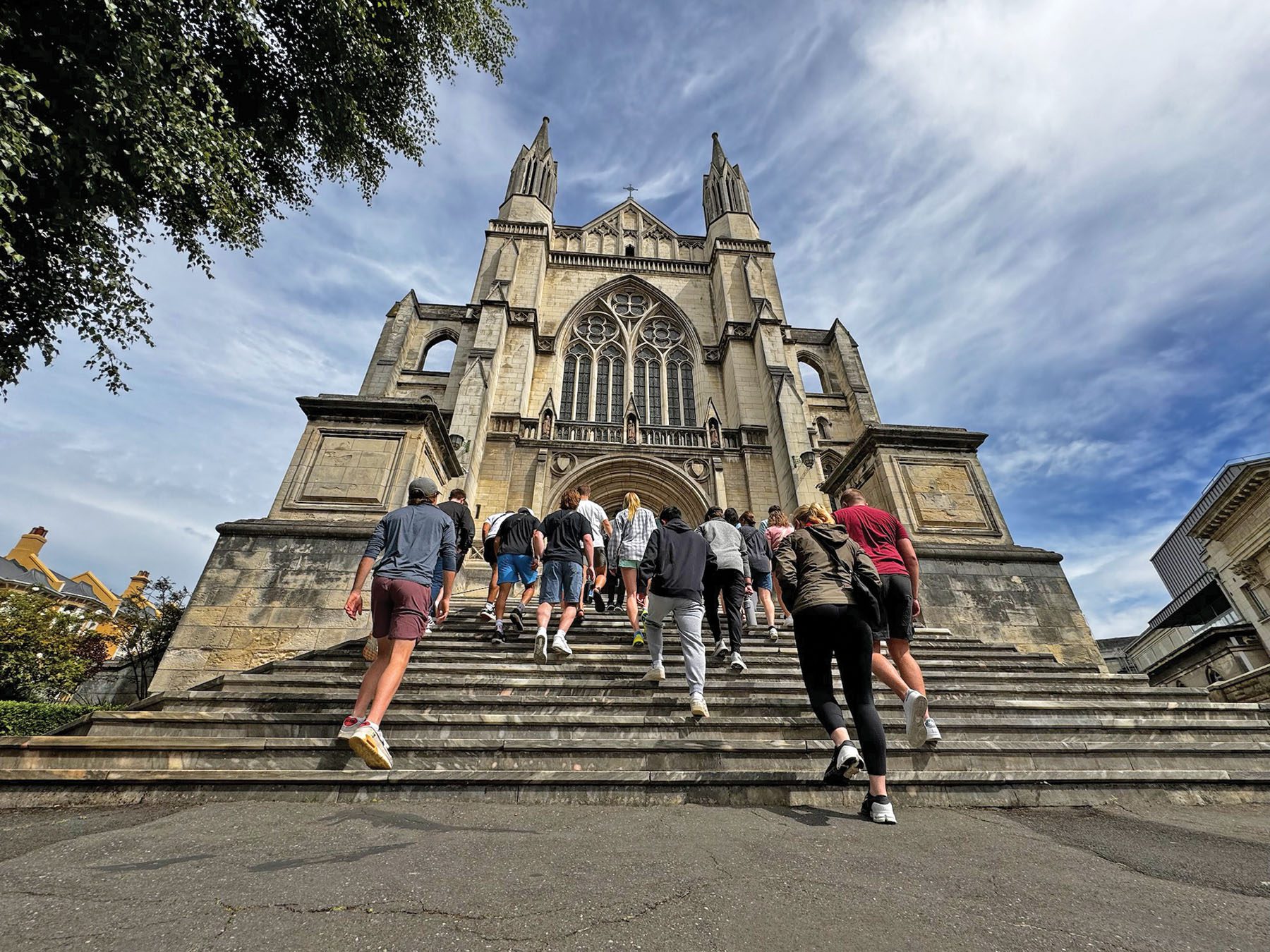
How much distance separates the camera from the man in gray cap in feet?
9.45

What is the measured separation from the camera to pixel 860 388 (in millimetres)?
18891

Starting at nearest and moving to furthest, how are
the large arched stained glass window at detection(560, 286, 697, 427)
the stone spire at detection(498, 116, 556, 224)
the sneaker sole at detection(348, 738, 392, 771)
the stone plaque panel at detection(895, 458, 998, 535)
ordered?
the sneaker sole at detection(348, 738, 392, 771) < the stone plaque panel at detection(895, 458, 998, 535) < the large arched stained glass window at detection(560, 286, 697, 427) < the stone spire at detection(498, 116, 556, 224)

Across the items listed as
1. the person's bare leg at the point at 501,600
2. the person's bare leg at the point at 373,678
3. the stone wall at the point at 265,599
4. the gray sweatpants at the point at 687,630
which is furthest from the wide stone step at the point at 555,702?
the stone wall at the point at 265,599

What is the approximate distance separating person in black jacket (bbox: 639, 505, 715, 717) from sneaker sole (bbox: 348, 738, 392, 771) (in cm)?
186

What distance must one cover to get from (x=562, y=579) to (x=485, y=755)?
2.05 m

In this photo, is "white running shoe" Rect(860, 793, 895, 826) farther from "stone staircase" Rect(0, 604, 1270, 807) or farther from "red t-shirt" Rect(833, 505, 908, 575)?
"red t-shirt" Rect(833, 505, 908, 575)

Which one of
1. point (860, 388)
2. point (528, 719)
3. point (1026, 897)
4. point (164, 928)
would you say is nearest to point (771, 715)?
point (528, 719)

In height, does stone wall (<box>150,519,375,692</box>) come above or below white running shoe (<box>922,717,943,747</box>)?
above

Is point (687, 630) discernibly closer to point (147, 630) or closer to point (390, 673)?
point (390, 673)

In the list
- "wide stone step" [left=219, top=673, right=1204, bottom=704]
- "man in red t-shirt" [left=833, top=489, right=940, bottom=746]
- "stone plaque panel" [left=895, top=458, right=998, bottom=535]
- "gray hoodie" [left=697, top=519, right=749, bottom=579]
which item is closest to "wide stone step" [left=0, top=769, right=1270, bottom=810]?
"man in red t-shirt" [left=833, top=489, right=940, bottom=746]

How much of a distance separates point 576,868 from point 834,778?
4.57ft

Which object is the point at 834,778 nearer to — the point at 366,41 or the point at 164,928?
the point at 164,928

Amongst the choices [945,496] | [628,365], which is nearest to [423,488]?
[945,496]

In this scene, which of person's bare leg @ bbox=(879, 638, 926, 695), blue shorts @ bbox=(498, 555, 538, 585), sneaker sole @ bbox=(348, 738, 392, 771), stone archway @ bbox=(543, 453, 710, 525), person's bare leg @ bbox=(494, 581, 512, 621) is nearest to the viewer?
sneaker sole @ bbox=(348, 738, 392, 771)
